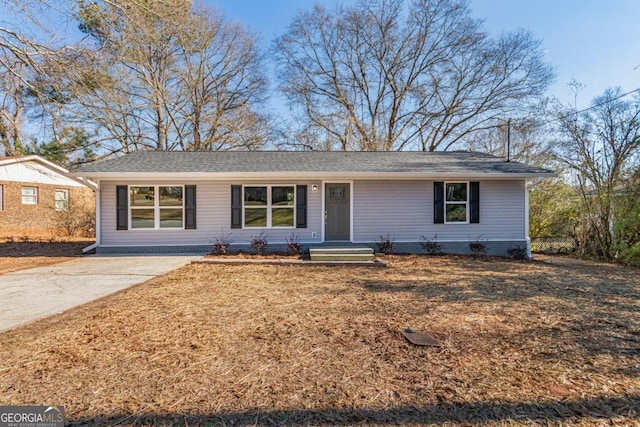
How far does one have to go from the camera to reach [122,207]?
9.13 meters

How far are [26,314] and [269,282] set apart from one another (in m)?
3.39

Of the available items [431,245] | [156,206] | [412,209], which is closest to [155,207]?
[156,206]

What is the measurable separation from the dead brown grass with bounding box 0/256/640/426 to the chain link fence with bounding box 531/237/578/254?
7071 mm

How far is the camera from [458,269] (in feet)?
23.9

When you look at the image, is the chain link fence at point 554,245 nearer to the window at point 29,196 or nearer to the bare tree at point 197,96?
the bare tree at point 197,96

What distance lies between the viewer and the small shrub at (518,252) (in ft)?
31.1

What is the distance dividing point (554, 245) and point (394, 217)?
6748 mm

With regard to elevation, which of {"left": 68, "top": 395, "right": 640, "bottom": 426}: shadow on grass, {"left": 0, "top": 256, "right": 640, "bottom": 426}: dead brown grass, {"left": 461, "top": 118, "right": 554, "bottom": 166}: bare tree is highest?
{"left": 461, "top": 118, "right": 554, "bottom": 166}: bare tree

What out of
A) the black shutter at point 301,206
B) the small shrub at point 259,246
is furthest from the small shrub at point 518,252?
the small shrub at point 259,246

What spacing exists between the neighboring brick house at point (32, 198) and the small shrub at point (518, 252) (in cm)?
1777

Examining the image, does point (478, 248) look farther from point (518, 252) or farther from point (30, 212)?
point (30, 212)

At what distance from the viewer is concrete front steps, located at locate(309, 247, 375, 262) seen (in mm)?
8141

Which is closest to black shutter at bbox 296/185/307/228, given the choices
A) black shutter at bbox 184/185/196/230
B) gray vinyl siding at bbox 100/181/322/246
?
gray vinyl siding at bbox 100/181/322/246

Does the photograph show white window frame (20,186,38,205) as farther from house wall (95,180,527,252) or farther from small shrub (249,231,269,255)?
small shrub (249,231,269,255)
